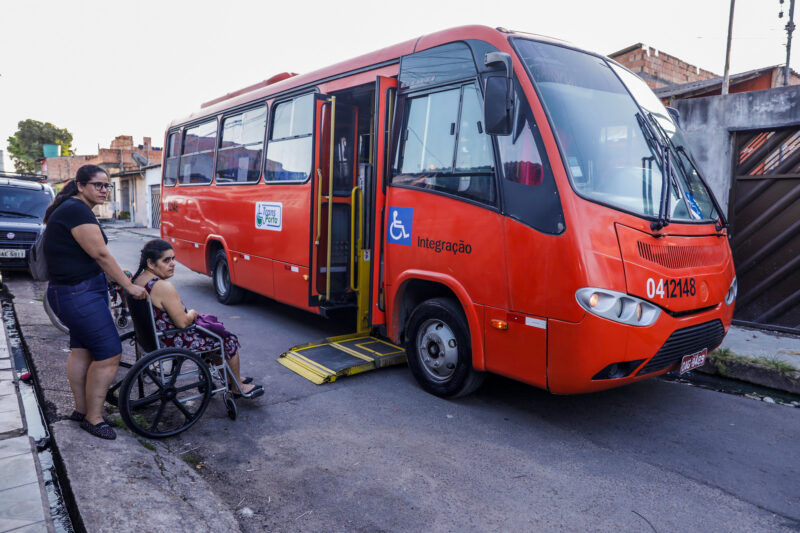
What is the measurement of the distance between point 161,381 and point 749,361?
534 cm

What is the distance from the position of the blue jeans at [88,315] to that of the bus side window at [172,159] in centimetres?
686

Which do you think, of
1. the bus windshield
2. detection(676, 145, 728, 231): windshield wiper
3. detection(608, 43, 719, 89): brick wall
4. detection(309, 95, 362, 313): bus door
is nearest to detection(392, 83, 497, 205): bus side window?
the bus windshield

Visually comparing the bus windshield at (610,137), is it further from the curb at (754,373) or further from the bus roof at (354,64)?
the curb at (754,373)

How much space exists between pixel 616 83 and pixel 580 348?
2256 mm

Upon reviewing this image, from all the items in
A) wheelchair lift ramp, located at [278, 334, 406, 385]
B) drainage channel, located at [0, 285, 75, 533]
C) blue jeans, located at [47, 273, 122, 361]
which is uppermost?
blue jeans, located at [47, 273, 122, 361]

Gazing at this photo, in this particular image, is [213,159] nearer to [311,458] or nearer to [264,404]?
[264,404]

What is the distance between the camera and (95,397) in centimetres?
366

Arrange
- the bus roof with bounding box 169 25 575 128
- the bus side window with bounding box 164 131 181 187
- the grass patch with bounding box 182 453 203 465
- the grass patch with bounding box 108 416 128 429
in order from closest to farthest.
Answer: the grass patch with bounding box 182 453 203 465 < the grass patch with bounding box 108 416 128 429 < the bus roof with bounding box 169 25 575 128 < the bus side window with bounding box 164 131 181 187

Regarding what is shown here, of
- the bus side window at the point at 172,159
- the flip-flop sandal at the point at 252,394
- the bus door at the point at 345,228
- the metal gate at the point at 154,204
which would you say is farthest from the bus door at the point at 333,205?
the metal gate at the point at 154,204

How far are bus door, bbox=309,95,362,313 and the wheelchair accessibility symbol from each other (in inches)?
28.7

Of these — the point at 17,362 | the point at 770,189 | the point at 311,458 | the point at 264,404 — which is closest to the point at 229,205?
the point at 17,362

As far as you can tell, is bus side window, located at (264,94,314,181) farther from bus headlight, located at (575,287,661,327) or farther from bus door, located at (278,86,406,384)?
bus headlight, located at (575,287,661,327)

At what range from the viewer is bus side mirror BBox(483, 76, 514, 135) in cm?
382

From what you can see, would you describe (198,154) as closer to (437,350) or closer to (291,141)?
(291,141)
